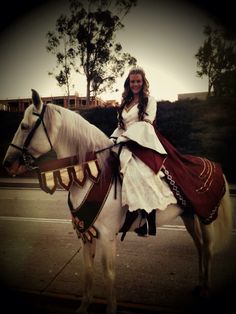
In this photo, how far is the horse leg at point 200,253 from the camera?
260 cm

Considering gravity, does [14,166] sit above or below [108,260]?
above

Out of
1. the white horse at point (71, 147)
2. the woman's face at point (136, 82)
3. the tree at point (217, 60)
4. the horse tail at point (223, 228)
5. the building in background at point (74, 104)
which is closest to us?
the white horse at point (71, 147)

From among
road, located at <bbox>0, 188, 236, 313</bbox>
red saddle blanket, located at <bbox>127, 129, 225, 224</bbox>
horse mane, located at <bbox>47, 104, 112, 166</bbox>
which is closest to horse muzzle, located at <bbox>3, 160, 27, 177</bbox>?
horse mane, located at <bbox>47, 104, 112, 166</bbox>

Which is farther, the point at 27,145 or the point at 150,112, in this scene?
the point at 150,112

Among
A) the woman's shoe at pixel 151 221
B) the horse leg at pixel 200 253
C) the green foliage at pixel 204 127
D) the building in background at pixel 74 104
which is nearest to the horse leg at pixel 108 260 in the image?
the woman's shoe at pixel 151 221

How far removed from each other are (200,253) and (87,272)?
1.38 meters

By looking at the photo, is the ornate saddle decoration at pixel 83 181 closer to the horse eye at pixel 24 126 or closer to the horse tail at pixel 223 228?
the horse eye at pixel 24 126

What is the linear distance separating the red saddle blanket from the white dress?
70 mm

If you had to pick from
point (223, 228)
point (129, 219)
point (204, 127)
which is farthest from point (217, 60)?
point (129, 219)

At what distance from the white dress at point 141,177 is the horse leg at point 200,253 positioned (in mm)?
804

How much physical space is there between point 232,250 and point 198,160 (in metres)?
1.86

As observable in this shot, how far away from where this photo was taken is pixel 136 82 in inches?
89.7

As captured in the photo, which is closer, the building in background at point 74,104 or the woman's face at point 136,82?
the woman's face at point 136,82

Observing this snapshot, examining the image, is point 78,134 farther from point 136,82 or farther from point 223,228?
point 223,228
